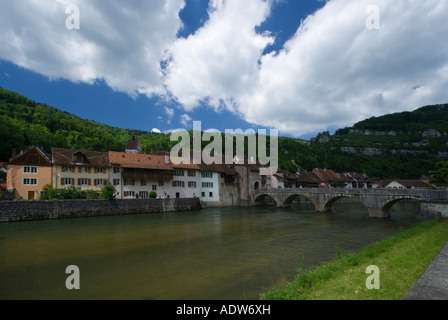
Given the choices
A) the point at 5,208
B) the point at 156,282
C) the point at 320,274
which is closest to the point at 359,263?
the point at 320,274

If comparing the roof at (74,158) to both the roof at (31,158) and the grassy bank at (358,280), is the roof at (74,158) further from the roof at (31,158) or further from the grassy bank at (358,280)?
the grassy bank at (358,280)

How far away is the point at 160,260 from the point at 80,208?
2540 centimetres

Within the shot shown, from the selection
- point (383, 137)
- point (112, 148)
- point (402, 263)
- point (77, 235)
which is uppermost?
point (383, 137)

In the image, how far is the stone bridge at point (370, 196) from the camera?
30.2m

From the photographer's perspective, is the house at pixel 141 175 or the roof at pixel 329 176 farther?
the roof at pixel 329 176

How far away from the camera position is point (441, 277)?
7234 millimetres

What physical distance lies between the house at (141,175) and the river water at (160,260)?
19.0 meters

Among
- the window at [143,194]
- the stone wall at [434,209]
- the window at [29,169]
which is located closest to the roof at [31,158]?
the window at [29,169]

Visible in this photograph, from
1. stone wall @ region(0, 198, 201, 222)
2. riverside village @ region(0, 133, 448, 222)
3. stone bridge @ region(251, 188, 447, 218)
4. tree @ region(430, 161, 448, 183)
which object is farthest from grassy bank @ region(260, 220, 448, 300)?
tree @ region(430, 161, 448, 183)

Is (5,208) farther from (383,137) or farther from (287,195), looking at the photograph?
(383,137)

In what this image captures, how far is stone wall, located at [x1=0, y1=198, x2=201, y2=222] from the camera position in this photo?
28.9 m

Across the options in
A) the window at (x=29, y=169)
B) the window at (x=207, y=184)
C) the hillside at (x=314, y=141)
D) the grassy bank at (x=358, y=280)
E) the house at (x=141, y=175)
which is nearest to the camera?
the grassy bank at (x=358, y=280)

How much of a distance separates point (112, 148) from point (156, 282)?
85.5m

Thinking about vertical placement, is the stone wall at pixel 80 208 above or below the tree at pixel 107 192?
below
